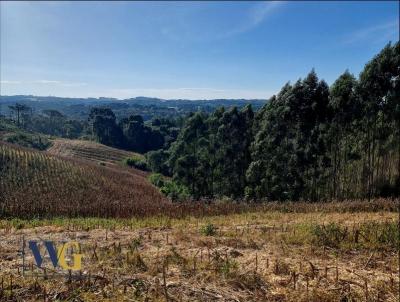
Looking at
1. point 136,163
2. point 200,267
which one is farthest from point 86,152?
point 200,267

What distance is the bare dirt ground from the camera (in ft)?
22.0

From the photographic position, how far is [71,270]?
734 centimetres

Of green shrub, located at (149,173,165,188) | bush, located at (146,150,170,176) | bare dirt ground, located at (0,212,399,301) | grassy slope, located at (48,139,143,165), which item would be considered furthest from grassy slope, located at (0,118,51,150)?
bare dirt ground, located at (0,212,399,301)

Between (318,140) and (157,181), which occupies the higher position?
(318,140)

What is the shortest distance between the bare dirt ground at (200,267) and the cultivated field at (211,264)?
0.8 inches

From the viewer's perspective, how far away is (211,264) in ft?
27.7

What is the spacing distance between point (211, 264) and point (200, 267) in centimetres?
33

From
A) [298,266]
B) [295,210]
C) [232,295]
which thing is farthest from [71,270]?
[295,210]

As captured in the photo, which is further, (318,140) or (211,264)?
(318,140)

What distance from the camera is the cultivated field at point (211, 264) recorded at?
6.75 meters

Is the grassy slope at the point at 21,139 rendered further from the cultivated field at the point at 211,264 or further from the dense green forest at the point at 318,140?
the cultivated field at the point at 211,264

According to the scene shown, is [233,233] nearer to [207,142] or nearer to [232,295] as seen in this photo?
[232,295]

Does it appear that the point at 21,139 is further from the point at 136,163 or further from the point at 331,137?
the point at 331,137

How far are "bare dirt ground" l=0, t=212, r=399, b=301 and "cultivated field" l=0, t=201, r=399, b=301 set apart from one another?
Result: 0.06 ft
